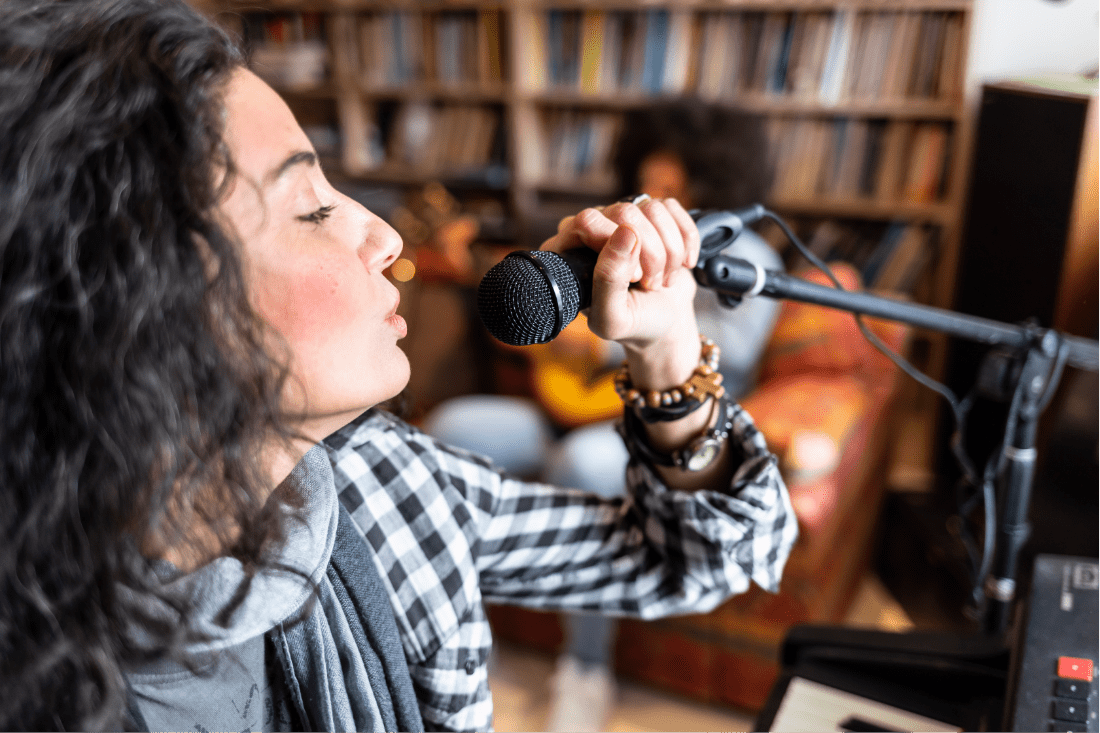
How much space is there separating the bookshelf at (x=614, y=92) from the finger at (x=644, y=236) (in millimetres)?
1895

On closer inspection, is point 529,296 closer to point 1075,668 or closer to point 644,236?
point 644,236

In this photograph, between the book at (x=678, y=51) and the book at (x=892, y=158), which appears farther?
the book at (x=678, y=51)

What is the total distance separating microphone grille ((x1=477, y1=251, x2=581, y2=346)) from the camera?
0.56 meters

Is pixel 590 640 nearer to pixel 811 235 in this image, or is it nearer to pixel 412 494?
pixel 412 494

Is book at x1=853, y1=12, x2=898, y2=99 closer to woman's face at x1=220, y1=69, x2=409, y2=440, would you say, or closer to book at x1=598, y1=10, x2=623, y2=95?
book at x1=598, y1=10, x2=623, y2=95

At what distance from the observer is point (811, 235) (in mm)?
2705

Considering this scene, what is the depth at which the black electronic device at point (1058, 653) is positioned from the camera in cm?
65

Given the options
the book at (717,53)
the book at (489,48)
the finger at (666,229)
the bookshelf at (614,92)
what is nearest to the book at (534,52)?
the bookshelf at (614,92)

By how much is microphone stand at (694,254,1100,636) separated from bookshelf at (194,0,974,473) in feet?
5.72

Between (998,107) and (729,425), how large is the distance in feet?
5.53

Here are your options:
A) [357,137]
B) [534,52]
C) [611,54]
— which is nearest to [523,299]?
[611,54]

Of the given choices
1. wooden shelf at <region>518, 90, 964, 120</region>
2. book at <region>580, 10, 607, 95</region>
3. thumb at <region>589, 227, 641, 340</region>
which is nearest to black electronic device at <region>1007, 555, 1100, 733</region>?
thumb at <region>589, 227, 641, 340</region>

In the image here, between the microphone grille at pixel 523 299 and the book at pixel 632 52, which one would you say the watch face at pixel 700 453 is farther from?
the book at pixel 632 52

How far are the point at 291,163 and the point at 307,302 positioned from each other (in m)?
0.10
